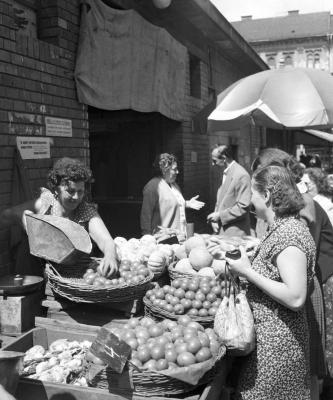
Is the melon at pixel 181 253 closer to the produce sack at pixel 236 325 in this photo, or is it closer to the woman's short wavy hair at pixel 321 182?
the produce sack at pixel 236 325

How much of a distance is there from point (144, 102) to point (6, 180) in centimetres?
264

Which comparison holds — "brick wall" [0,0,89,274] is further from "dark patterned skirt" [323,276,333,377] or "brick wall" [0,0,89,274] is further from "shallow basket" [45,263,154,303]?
"dark patterned skirt" [323,276,333,377]

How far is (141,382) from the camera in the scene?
6.94 feet

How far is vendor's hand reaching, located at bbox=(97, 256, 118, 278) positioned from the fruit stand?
4cm

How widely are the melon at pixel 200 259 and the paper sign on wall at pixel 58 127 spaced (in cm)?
190

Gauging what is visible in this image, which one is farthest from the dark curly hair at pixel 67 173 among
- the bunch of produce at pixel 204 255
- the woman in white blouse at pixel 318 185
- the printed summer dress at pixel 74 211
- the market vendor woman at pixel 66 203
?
the woman in white blouse at pixel 318 185

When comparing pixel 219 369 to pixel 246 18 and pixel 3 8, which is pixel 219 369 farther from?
pixel 246 18

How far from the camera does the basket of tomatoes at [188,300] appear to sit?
2.85 metres

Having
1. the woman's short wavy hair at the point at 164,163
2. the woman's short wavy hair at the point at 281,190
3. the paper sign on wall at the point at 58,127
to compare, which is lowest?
the woman's short wavy hair at the point at 281,190

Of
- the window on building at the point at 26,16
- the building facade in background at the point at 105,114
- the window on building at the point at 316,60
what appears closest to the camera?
the building facade in background at the point at 105,114

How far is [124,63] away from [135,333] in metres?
3.82

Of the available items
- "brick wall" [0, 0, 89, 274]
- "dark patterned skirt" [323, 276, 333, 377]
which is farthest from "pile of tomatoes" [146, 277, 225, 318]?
"brick wall" [0, 0, 89, 274]

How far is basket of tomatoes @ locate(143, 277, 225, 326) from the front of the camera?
9.34 feet

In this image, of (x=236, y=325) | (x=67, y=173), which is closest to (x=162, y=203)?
(x=67, y=173)
